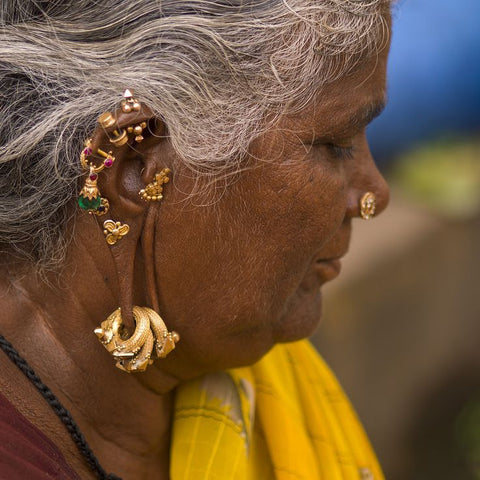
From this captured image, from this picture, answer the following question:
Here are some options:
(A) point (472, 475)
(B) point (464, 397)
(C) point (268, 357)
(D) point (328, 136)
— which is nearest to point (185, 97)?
(D) point (328, 136)

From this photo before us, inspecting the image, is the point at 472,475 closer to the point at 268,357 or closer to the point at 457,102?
the point at 457,102

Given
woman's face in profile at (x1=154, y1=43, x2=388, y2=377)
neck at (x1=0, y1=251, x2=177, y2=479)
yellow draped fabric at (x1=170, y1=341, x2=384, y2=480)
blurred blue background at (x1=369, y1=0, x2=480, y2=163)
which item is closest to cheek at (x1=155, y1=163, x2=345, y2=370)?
woman's face in profile at (x1=154, y1=43, x2=388, y2=377)

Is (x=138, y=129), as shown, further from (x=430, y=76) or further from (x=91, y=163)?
(x=430, y=76)

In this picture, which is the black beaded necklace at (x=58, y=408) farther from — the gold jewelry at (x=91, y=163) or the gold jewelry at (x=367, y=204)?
the gold jewelry at (x=367, y=204)

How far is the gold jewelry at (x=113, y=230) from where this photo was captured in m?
1.42

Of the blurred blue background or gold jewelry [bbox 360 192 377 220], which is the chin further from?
the blurred blue background

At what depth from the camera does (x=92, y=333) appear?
59.9 inches

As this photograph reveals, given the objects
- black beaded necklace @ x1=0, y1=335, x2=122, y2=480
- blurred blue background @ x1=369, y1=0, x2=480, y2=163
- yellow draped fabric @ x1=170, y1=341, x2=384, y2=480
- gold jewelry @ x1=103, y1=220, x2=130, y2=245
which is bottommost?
blurred blue background @ x1=369, y1=0, x2=480, y2=163

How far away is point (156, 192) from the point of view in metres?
1.42

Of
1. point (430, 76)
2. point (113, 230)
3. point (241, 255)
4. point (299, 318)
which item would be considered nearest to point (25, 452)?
point (113, 230)

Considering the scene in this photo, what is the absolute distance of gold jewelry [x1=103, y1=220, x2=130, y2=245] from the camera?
1422 millimetres

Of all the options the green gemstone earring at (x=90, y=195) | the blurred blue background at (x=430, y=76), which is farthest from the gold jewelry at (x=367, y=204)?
the blurred blue background at (x=430, y=76)

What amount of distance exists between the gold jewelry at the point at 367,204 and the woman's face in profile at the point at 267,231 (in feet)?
0.04

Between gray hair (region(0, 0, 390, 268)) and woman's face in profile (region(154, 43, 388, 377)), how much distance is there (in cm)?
6
